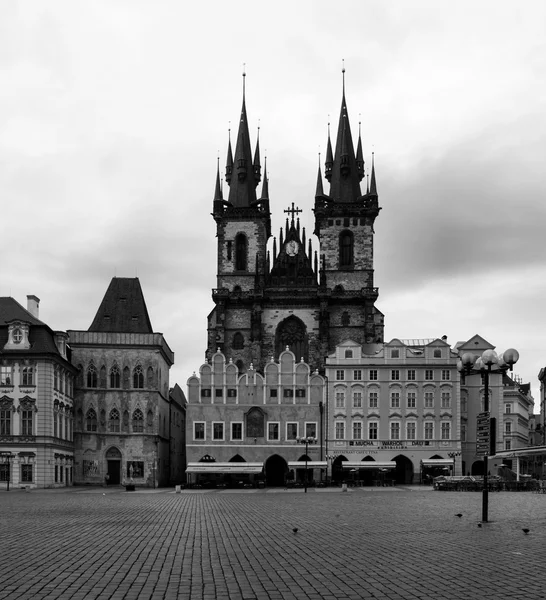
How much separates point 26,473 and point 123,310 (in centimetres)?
1973

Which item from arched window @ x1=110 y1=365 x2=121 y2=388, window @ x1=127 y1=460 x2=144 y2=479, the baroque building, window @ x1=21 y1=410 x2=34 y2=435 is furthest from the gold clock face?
window @ x1=21 y1=410 x2=34 y2=435

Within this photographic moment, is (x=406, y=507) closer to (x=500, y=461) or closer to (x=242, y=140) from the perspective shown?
(x=500, y=461)

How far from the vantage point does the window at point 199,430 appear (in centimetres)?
9100

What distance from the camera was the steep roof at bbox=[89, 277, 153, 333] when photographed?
299 ft

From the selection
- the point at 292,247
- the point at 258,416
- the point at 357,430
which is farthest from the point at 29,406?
the point at 292,247

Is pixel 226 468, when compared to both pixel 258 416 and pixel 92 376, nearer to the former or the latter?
pixel 258 416

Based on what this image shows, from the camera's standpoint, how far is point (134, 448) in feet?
286

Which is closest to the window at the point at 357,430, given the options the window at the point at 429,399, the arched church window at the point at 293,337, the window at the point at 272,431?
the window at the point at 429,399

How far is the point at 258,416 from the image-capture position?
9106 centimetres

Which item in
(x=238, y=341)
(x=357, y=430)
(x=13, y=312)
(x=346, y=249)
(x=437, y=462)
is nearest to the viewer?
(x=13, y=312)

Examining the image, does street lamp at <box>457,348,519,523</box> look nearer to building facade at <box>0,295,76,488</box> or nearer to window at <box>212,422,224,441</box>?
building facade at <box>0,295,76,488</box>

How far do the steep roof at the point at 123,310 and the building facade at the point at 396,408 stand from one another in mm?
17755

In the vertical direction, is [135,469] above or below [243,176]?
below

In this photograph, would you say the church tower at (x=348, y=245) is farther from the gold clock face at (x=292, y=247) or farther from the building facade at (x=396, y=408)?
the building facade at (x=396, y=408)
